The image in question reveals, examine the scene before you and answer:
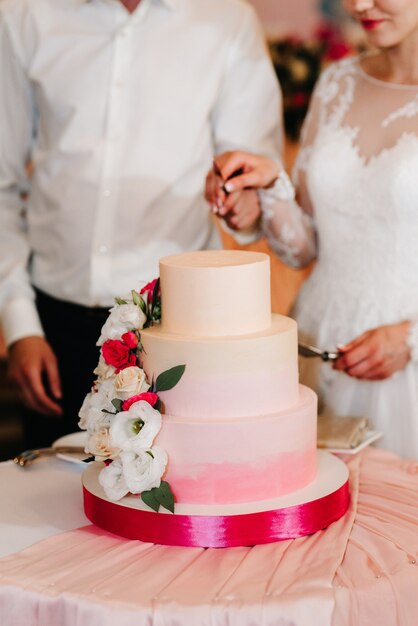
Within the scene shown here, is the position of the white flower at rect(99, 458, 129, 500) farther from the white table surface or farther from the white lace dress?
the white lace dress

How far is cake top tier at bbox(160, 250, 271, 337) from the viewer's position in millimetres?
1478

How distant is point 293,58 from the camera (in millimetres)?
4953

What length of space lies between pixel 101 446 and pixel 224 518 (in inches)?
9.6

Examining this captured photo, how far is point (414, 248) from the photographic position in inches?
83.9

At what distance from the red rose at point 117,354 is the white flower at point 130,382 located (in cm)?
4

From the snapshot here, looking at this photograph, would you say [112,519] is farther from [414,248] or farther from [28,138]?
[28,138]

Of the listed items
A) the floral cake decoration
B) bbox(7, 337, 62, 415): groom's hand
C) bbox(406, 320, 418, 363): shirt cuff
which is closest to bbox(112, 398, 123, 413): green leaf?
the floral cake decoration

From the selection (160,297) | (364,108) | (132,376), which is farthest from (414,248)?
(132,376)

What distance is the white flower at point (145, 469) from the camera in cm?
145

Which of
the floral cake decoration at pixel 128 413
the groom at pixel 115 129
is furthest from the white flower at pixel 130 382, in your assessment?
the groom at pixel 115 129

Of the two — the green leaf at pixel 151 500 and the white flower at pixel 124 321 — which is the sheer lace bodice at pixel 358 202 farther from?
the green leaf at pixel 151 500

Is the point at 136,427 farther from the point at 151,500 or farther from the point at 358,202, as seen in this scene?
the point at 358,202

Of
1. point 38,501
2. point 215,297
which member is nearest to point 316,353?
point 215,297

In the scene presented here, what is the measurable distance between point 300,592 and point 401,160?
1.16 metres
